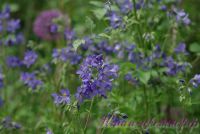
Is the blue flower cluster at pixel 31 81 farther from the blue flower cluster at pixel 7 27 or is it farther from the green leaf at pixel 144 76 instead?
the green leaf at pixel 144 76

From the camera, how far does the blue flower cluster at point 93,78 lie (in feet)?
8.43

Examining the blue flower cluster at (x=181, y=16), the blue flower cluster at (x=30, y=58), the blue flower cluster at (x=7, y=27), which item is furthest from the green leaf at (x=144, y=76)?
the blue flower cluster at (x=7, y=27)

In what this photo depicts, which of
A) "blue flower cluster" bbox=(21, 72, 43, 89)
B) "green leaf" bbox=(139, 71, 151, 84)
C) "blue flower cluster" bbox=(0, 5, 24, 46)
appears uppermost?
"blue flower cluster" bbox=(0, 5, 24, 46)

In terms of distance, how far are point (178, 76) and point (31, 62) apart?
1.14 meters

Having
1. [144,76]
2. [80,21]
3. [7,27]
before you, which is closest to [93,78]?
[144,76]

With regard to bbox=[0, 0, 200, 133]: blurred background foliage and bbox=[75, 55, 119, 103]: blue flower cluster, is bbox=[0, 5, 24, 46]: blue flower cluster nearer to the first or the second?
bbox=[0, 0, 200, 133]: blurred background foliage

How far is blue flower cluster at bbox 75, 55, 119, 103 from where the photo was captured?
257 cm

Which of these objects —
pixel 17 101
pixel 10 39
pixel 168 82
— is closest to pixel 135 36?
pixel 168 82

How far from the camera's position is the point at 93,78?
258 cm

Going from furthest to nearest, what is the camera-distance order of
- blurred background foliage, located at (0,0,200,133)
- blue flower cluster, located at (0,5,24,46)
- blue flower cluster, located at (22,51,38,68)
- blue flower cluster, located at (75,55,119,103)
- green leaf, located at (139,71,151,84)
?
blue flower cluster, located at (0,5,24,46), blue flower cluster, located at (22,51,38,68), blurred background foliage, located at (0,0,200,133), green leaf, located at (139,71,151,84), blue flower cluster, located at (75,55,119,103)

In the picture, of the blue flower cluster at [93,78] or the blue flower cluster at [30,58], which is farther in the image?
the blue flower cluster at [30,58]

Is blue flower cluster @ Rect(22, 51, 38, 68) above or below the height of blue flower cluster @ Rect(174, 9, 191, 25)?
below

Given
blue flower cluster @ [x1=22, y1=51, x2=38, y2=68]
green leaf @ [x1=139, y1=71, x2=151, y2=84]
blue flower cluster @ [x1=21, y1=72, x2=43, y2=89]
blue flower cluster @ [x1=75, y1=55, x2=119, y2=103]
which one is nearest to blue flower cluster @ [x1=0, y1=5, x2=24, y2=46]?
blue flower cluster @ [x1=22, y1=51, x2=38, y2=68]

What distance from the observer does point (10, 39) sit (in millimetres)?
3996
